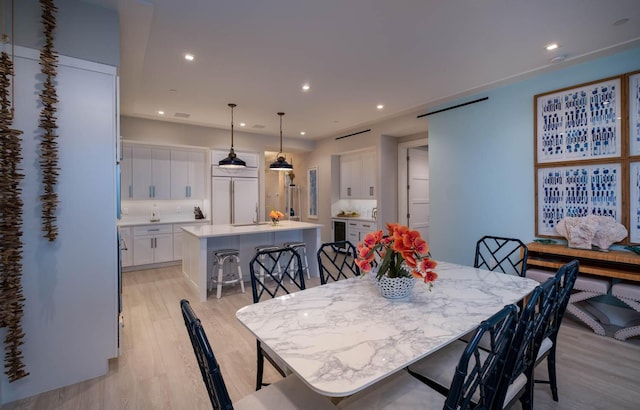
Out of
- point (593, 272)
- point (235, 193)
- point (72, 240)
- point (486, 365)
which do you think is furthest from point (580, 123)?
point (235, 193)

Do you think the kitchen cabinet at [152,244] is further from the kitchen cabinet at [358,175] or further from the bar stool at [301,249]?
the kitchen cabinet at [358,175]

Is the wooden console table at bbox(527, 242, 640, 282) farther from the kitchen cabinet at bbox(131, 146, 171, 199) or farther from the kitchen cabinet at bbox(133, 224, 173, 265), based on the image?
the kitchen cabinet at bbox(131, 146, 171, 199)

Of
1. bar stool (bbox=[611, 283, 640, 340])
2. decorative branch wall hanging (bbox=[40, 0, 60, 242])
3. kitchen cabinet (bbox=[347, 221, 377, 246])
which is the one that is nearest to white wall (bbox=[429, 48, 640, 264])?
bar stool (bbox=[611, 283, 640, 340])

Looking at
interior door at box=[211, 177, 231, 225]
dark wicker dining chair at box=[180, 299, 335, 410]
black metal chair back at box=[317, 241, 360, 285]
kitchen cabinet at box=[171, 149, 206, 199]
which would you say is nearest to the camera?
dark wicker dining chair at box=[180, 299, 335, 410]

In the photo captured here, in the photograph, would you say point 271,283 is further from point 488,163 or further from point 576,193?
point 576,193

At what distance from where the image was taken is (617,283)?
2879 mm

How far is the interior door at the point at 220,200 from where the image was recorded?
20.2ft

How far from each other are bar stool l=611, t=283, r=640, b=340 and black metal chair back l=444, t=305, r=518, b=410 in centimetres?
258

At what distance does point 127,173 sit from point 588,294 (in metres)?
6.84

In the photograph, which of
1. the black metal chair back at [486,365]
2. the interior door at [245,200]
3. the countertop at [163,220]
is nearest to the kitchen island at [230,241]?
the countertop at [163,220]

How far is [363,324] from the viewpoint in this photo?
1396 millimetres

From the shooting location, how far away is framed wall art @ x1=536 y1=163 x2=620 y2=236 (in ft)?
10.1

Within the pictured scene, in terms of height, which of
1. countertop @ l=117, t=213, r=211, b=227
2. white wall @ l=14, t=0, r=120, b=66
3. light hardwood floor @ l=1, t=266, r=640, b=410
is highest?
white wall @ l=14, t=0, r=120, b=66

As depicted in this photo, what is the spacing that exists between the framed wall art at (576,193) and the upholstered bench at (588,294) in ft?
2.10
